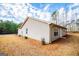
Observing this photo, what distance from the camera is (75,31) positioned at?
1746 mm

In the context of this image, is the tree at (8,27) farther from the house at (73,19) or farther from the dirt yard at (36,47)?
the house at (73,19)

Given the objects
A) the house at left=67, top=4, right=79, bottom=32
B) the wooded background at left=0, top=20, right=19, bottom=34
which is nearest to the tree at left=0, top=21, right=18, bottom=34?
the wooded background at left=0, top=20, right=19, bottom=34

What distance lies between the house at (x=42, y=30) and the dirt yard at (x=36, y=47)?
57mm

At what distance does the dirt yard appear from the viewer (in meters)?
1.73

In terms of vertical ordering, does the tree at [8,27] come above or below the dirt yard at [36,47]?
above

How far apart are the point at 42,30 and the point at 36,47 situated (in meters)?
0.20

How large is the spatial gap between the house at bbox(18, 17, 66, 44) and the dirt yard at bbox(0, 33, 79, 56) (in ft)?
0.19

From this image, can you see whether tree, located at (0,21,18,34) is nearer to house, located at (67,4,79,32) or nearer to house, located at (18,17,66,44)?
house, located at (18,17,66,44)

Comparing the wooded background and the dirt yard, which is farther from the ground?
the wooded background

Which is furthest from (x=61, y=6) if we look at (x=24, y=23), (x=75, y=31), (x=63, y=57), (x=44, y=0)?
(x=63, y=57)

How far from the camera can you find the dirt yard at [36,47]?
68.0 inches

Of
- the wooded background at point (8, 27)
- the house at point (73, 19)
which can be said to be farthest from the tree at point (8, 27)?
the house at point (73, 19)

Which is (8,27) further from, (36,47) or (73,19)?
(73,19)

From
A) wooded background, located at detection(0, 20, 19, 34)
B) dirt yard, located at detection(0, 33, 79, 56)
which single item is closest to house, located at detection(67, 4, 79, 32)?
dirt yard, located at detection(0, 33, 79, 56)
